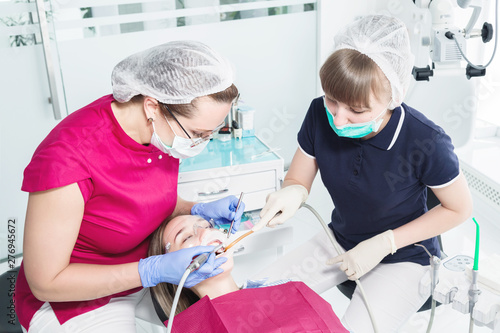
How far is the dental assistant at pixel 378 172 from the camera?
1.30 m

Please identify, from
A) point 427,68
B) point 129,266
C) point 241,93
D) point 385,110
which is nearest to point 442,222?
point 385,110

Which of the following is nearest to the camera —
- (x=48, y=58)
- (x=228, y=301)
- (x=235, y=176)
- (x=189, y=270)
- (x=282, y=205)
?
(x=189, y=270)

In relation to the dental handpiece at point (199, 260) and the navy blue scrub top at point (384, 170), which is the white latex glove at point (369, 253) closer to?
the navy blue scrub top at point (384, 170)

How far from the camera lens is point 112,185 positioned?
1.29m

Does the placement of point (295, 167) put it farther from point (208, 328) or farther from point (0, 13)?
point (0, 13)

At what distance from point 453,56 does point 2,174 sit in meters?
2.29

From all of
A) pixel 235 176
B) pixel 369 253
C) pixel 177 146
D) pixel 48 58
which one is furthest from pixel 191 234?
pixel 48 58

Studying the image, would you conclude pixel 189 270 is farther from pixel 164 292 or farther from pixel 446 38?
pixel 446 38

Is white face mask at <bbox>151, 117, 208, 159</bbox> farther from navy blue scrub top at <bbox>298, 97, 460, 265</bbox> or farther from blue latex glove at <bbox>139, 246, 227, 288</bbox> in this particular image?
navy blue scrub top at <bbox>298, 97, 460, 265</bbox>

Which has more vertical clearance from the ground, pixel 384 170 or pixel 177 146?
pixel 177 146

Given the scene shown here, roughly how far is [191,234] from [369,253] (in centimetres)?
54

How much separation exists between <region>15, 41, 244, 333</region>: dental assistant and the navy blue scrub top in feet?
1.32

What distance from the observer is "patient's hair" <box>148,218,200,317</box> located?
144 centimetres

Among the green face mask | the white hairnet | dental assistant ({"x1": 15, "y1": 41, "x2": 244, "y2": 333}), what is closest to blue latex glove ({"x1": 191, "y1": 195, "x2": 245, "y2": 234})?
dental assistant ({"x1": 15, "y1": 41, "x2": 244, "y2": 333})
